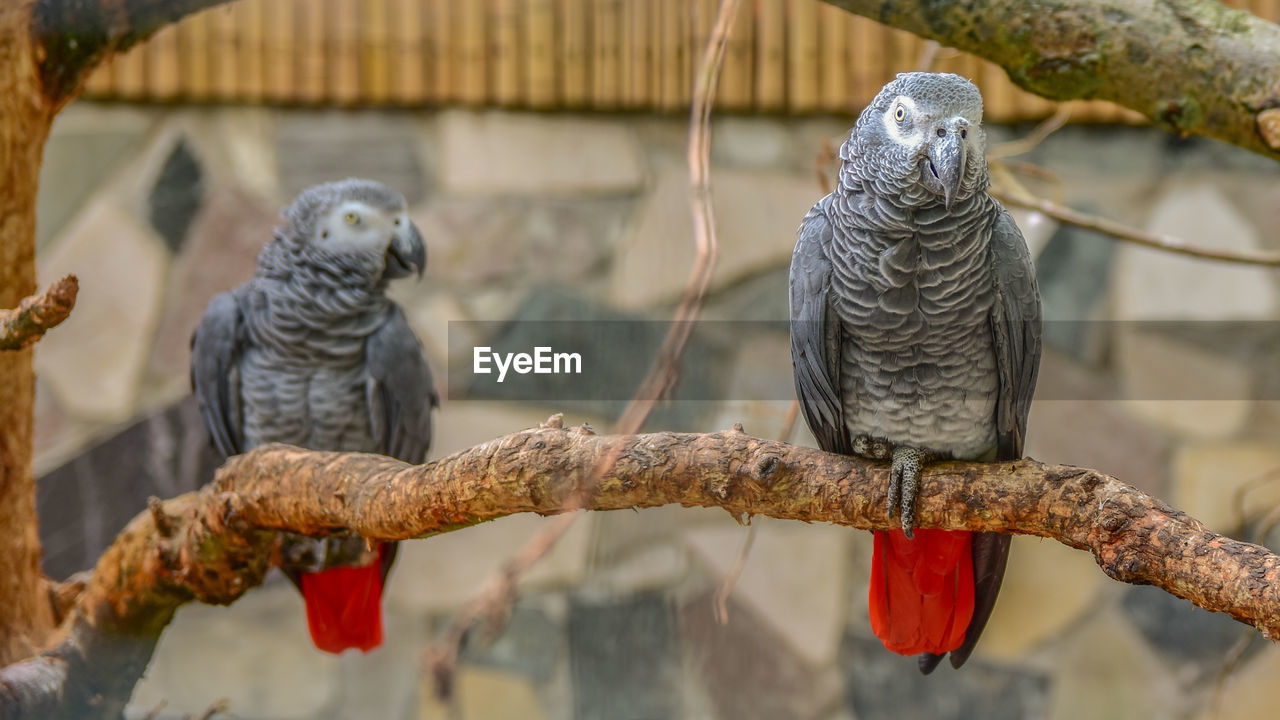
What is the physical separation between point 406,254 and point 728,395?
1.85 feet

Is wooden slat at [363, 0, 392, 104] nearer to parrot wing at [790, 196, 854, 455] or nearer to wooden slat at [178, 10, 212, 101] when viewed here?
wooden slat at [178, 10, 212, 101]

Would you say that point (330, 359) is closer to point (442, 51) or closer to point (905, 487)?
point (442, 51)

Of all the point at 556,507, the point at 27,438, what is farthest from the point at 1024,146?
the point at 27,438

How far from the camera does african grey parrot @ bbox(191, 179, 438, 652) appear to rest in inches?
49.5

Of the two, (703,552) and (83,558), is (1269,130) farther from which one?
(83,558)

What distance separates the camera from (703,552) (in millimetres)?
1632

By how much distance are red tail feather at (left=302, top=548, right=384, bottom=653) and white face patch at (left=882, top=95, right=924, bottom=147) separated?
2.98 feet

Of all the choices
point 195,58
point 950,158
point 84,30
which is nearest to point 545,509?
point 950,158

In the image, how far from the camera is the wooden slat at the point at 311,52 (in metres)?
1.56

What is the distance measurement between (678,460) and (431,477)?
23cm

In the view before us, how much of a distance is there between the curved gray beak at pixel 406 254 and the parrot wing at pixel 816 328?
1.96 feet

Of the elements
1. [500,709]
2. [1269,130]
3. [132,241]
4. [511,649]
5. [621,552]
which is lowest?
[500,709]

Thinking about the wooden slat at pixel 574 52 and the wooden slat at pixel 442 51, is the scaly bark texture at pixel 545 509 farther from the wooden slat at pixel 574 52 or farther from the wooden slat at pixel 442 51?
the wooden slat at pixel 442 51

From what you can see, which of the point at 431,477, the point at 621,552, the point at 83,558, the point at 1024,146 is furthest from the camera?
the point at 83,558
